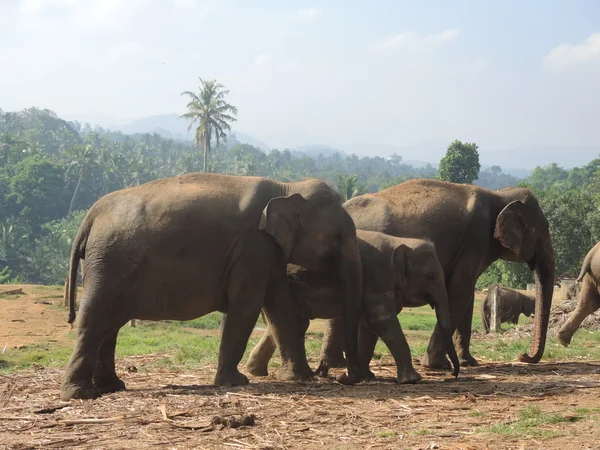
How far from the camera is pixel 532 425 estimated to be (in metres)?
6.79

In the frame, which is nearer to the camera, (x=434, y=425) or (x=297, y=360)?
(x=434, y=425)

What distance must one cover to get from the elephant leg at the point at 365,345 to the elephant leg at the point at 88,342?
3011 mm

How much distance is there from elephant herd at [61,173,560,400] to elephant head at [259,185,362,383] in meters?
0.01

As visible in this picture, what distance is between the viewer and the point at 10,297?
3139cm

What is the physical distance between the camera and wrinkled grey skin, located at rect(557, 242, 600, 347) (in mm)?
14891

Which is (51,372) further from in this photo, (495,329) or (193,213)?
(495,329)

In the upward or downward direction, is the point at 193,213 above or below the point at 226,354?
above

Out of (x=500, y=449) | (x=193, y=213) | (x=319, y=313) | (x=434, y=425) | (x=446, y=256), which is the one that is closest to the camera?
(x=500, y=449)

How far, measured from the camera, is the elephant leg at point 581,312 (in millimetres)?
14922

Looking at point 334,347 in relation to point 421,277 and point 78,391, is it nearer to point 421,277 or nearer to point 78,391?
point 421,277

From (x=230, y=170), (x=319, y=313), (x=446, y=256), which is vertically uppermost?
(x=230, y=170)

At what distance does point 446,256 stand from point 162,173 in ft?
343

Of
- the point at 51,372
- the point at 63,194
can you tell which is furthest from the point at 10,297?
the point at 63,194

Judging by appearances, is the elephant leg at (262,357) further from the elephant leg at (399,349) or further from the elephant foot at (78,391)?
the elephant foot at (78,391)
